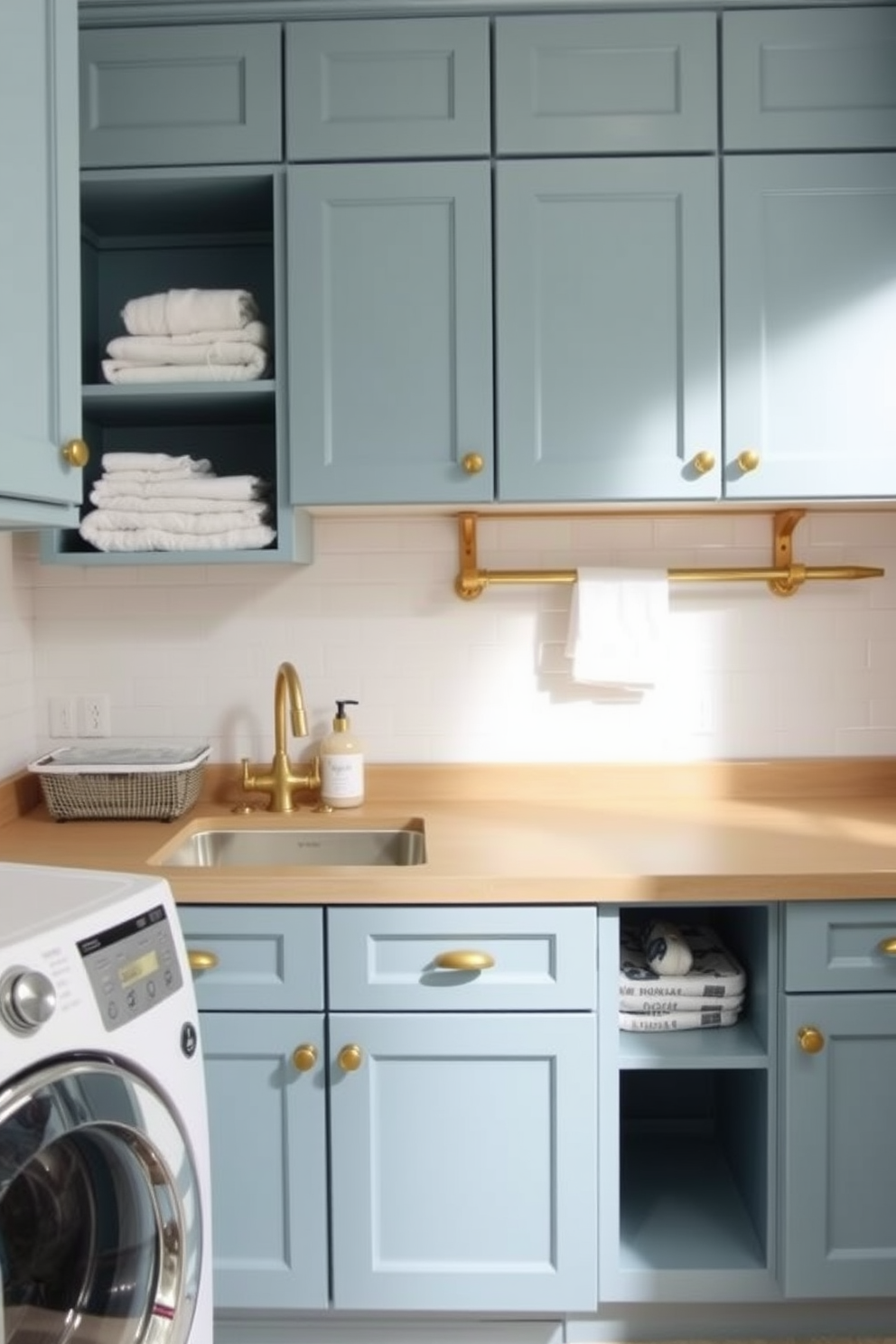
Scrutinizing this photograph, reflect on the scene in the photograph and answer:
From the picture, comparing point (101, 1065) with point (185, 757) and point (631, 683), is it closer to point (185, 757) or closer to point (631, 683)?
point (185, 757)

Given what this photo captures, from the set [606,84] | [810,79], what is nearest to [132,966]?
[606,84]

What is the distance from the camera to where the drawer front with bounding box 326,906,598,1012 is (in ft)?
5.90

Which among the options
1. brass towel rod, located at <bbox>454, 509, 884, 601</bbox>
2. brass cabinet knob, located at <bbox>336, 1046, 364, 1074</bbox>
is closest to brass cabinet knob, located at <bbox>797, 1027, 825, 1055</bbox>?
brass cabinet knob, located at <bbox>336, 1046, 364, 1074</bbox>

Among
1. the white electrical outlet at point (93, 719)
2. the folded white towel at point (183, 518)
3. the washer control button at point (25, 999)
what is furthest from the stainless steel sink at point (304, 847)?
the washer control button at point (25, 999)

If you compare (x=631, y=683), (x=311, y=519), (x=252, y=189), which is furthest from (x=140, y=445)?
(x=631, y=683)

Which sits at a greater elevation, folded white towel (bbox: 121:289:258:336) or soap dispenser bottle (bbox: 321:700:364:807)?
folded white towel (bbox: 121:289:258:336)

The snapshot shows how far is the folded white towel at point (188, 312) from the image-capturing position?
2.09 metres

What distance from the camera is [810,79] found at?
2.03 m

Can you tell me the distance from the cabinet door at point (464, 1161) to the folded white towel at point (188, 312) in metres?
1.26

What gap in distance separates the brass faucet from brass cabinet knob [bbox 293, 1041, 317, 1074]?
577 millimetres

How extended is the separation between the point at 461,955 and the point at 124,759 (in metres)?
0.85

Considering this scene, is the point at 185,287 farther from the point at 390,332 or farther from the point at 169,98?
the point at 390,332

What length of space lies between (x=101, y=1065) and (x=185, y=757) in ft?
3.72

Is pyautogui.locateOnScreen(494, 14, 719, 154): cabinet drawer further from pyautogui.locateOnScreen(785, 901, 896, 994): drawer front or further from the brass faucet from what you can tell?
pyautogui.locateOnScreen(785, 901, 896, 994): drawer front
